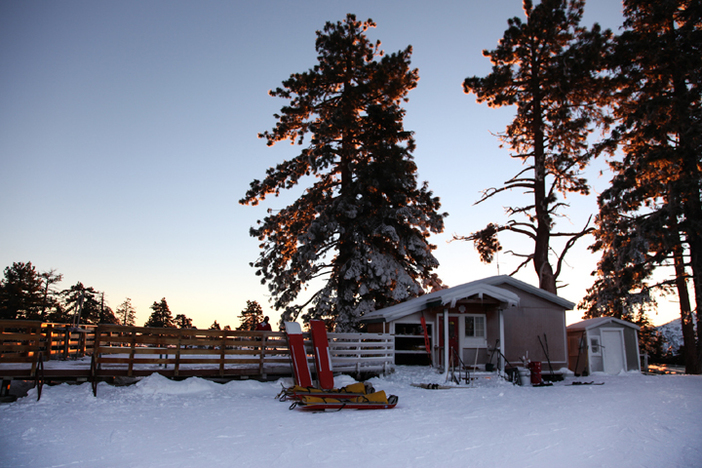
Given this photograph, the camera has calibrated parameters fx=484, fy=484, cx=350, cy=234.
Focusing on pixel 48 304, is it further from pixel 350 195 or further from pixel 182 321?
pixel 350 195

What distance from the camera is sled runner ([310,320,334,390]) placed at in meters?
12.5

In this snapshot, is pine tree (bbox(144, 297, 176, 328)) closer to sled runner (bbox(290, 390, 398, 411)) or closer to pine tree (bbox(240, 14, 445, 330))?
pine tree (bbox(240, 14, 445, 330))

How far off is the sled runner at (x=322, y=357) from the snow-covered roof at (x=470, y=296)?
4.45 m

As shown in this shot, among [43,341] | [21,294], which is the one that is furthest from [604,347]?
[21,294]

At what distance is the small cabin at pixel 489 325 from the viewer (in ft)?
56.9

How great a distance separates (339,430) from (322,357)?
224 inches

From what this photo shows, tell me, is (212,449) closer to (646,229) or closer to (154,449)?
(154,449)

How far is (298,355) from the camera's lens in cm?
1266

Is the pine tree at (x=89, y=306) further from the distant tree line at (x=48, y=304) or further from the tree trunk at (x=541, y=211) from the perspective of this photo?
the tree trunk at (x=541, y=211)

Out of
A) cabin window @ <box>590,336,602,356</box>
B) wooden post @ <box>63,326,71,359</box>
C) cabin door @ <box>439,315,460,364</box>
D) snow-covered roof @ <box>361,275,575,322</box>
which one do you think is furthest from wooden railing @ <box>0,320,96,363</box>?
cabin window @ <box>590,336,602,356</box>

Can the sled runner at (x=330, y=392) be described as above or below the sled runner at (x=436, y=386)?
above

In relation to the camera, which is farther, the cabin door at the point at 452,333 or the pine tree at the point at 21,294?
the pine tree at the point at 21,294

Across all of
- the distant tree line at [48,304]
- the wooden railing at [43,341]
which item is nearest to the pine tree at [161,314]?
the distant tree line at [48,304]

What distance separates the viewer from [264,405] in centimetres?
986
